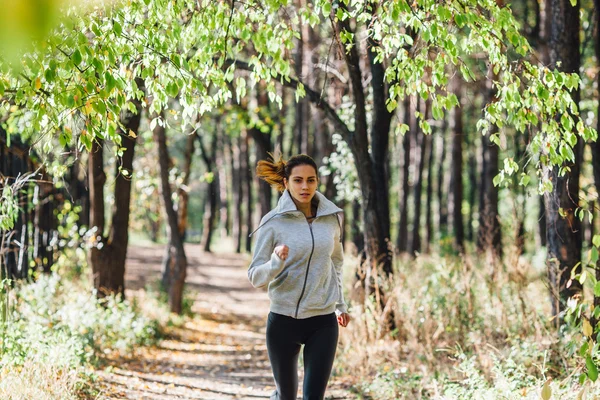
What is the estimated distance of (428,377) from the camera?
656cm

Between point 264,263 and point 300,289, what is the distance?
313 mm

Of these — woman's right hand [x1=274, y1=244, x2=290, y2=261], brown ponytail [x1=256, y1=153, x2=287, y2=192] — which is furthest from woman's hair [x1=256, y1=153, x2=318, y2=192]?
woman's right hand [x1=274, y1=244, x2=290, y2=261]

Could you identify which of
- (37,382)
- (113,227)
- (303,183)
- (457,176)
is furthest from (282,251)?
(457,176)

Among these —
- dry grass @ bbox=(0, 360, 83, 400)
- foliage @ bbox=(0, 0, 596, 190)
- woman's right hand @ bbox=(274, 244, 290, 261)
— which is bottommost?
dry grass @ bbox=(0, 360, 83, 400)

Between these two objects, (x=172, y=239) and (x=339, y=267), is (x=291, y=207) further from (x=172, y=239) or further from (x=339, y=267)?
(x=172, y=239)

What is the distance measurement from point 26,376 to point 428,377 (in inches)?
154

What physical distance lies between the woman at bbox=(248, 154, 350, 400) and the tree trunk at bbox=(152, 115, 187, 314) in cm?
895

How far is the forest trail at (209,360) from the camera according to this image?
298 inches

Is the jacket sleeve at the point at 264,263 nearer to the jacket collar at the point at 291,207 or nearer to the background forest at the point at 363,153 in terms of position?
the jacket collar at the point at 291,207

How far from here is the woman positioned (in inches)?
176

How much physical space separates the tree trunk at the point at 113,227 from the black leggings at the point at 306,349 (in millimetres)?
6727

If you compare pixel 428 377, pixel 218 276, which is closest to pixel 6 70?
pixel 428 377

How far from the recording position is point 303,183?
4.60m

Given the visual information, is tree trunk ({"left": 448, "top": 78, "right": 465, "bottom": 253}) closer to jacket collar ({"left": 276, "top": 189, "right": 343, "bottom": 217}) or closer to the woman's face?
jacket collar ({"left": 276, "top": 189, "right": 343, "bottom": 217})
